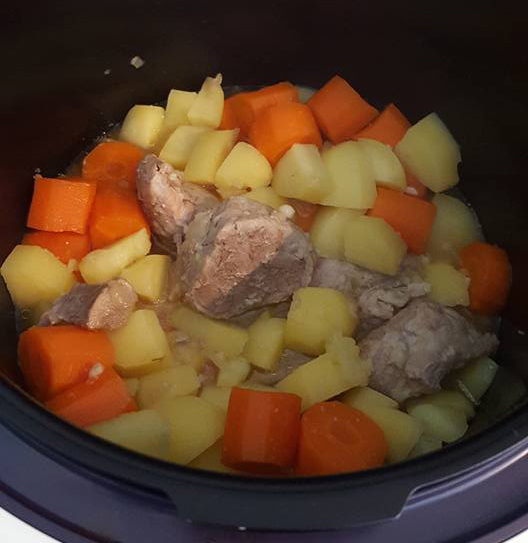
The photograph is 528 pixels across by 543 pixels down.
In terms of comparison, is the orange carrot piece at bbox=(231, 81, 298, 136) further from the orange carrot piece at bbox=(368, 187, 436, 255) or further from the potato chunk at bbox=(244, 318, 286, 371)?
the potato chunk at bbox=(244, 318, 286, 371)

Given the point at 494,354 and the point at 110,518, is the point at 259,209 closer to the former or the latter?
the point at 494,354

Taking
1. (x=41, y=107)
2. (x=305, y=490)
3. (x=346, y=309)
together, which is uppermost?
(x=41, y=107)

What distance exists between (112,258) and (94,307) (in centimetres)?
26

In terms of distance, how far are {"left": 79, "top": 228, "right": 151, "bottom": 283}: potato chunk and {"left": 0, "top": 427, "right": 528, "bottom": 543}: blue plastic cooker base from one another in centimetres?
89

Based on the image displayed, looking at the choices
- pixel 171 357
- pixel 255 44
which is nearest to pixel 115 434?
pixel 171 357

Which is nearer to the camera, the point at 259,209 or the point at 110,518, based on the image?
the point at 110,518

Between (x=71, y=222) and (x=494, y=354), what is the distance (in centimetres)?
128

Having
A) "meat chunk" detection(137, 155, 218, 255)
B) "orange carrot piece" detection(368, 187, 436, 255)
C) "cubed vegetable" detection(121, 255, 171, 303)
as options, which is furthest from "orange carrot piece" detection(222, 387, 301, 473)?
"orange carrot piece" detection(368, 187, 436, 255)

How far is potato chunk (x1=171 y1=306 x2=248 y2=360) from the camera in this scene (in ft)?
6.80

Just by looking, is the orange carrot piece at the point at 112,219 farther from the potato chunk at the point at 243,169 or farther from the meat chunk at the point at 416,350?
the meat chunk at the point at 416,350

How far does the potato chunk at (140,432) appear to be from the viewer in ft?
5.49

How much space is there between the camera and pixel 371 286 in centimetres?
210

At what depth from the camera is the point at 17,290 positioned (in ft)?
7.01

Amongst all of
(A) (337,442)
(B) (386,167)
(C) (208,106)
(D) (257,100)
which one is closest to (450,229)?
(B) (386,167)
